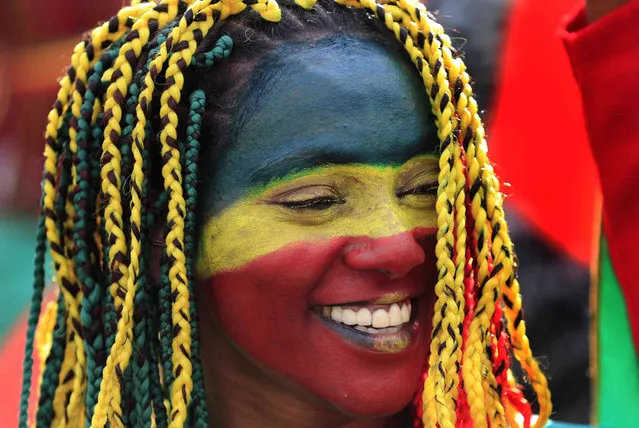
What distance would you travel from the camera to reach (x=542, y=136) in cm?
261

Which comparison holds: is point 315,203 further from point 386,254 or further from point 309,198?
point 386,254

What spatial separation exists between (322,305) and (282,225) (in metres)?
0.16

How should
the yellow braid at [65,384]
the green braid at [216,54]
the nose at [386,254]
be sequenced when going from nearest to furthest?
the nose at [386,254] → the green braid at [216,54] → the yellow braid at [65,384]

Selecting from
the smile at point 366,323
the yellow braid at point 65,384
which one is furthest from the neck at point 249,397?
the yellow braid at point 65,384

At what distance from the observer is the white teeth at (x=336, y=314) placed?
148 centimetres

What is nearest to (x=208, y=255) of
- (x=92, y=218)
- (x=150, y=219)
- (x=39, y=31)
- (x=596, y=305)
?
(x=150, y=219)

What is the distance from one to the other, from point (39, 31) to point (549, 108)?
1.77 metres

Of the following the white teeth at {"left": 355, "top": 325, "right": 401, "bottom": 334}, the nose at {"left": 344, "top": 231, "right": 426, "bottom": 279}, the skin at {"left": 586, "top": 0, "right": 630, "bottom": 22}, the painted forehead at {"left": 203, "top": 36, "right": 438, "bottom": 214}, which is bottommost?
the white teeth at {"left": 355, "top": 325, "right": 401, "bottom": 334}

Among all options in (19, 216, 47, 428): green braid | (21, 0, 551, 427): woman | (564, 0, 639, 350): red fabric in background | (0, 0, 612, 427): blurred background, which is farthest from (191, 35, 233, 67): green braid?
(0, 0, 612, 427): blurred background

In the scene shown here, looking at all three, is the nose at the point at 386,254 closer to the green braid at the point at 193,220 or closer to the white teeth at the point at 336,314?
the white teeth at the point at 336,314

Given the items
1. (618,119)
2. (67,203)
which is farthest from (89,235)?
(618,119)

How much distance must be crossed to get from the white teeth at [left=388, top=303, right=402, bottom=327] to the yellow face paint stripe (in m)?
0.14

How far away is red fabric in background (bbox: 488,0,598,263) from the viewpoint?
259 centimetres

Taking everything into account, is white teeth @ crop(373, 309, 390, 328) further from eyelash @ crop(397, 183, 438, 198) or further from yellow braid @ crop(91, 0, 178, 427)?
yellow braid @ crop(91, 0, 178, 427)
